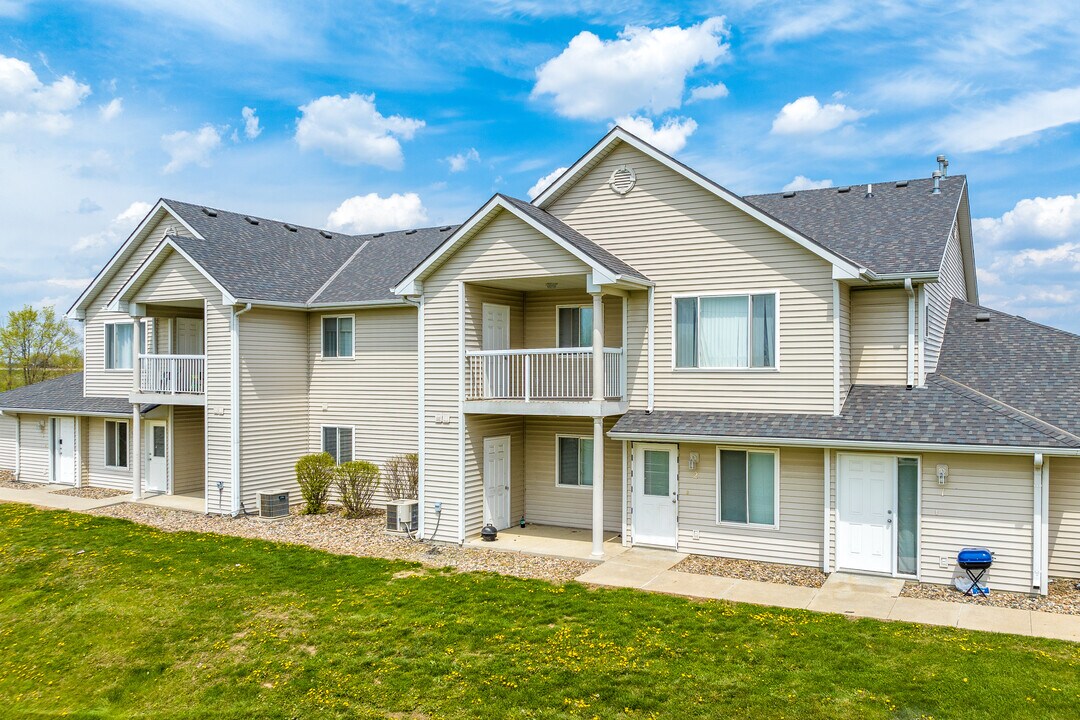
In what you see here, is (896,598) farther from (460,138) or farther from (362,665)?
(460,138)

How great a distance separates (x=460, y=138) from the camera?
26797 mm

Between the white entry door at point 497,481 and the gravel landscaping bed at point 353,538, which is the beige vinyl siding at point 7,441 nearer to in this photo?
the gravel landscaping bed at point 353,538

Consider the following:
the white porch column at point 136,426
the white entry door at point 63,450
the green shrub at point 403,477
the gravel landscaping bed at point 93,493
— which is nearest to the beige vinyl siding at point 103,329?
the white entry door at point 63,450

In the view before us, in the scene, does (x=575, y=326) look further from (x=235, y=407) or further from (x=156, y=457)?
(x=156, y=457)

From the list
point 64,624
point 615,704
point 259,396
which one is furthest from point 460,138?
point 615,704

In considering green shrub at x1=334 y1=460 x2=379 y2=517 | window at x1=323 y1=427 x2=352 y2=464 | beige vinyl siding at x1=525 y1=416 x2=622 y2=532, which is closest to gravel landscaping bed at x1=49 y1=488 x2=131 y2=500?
window at x1=323 y1=427 x2=352 y2=464

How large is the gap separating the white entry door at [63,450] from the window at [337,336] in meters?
9.92

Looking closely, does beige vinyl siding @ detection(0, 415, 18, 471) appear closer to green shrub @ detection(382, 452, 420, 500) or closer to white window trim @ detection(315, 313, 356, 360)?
white window trim @ detection(315, 313, 356, 360)

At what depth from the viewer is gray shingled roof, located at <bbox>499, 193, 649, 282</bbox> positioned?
14578 millimetres

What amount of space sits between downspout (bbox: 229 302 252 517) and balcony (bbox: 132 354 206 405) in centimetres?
125

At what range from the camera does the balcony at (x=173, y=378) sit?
67.7 feet

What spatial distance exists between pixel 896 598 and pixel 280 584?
10556 millimetres

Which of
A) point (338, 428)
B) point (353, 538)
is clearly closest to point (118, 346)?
Answer: point (338, 428)

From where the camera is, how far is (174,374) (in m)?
20.9
